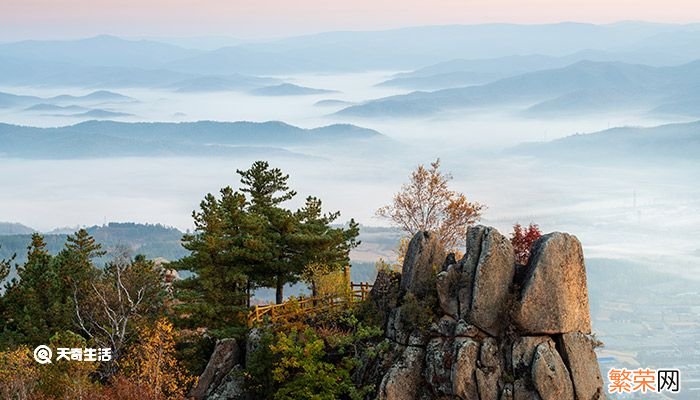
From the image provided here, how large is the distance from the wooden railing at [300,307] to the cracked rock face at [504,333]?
5.21 m

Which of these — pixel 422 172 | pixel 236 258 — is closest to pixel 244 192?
pixel 236 258

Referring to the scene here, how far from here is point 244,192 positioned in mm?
45969

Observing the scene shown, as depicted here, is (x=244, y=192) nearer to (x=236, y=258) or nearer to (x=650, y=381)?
(x=236, y=258)

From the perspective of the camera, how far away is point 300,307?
38.3 m

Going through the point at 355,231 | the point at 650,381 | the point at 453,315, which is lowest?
the point at 650,381

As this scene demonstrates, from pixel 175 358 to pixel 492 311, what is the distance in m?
14.3

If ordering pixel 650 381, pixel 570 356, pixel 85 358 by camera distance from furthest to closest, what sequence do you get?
pixel 85 358 < pixel 650 381 < pixel 570 356

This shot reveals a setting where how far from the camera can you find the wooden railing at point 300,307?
37.5 meters

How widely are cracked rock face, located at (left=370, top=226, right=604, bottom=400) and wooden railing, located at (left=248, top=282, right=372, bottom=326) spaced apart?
17.1ft

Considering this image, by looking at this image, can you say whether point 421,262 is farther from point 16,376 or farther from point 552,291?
Result: point 16,376

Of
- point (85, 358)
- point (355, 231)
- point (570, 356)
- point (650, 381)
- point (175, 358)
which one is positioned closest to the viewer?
point (570, 356)

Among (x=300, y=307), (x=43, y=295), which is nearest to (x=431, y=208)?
(x=300, y=307)

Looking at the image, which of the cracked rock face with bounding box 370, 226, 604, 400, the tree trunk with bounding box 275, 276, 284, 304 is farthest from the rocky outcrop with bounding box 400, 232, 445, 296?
the tree trunk with bounding box 275, 276, 284, 304

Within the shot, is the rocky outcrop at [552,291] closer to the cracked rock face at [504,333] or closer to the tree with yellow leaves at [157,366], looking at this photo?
the cracked rock face at [504,333]
